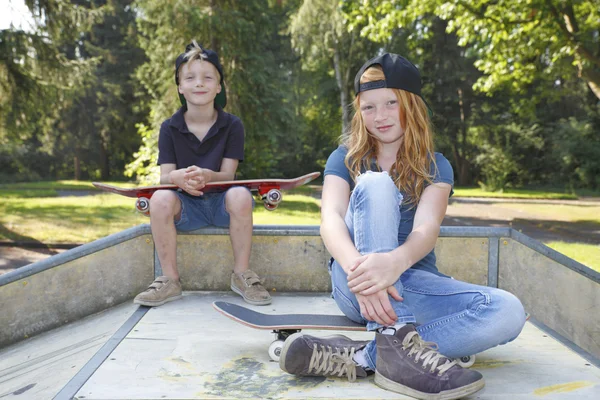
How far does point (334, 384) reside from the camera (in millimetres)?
1979

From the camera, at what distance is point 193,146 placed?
3449 mm

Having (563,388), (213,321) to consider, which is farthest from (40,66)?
(563,388)

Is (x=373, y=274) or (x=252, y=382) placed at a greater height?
(x=373, y=274)

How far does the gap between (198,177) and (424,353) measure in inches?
66.7

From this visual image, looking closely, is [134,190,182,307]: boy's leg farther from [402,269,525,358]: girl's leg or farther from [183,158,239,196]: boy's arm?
[402,269,525,358]: girl's leg

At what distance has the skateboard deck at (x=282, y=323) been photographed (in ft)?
7.24

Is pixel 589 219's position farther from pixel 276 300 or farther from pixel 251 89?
pixel 276 300

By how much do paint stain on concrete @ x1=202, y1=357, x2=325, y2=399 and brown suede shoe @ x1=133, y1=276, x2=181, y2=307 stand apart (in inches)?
38.4

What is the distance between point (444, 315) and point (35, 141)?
3429 cm

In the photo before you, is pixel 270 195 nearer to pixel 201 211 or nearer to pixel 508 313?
pixel 201 211

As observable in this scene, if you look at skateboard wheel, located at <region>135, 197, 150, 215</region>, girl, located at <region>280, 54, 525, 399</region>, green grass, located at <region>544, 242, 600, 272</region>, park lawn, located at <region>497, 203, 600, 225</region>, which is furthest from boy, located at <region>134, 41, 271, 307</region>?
park lawn, located at <region>497, 203, 600, 225</region>

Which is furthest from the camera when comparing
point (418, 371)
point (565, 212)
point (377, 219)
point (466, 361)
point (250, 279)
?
point (565, 212)

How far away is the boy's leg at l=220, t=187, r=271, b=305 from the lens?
3.15m

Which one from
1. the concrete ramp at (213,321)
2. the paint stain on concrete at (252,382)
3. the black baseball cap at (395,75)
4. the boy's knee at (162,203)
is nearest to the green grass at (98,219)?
the concrete ramp at (213,321)
